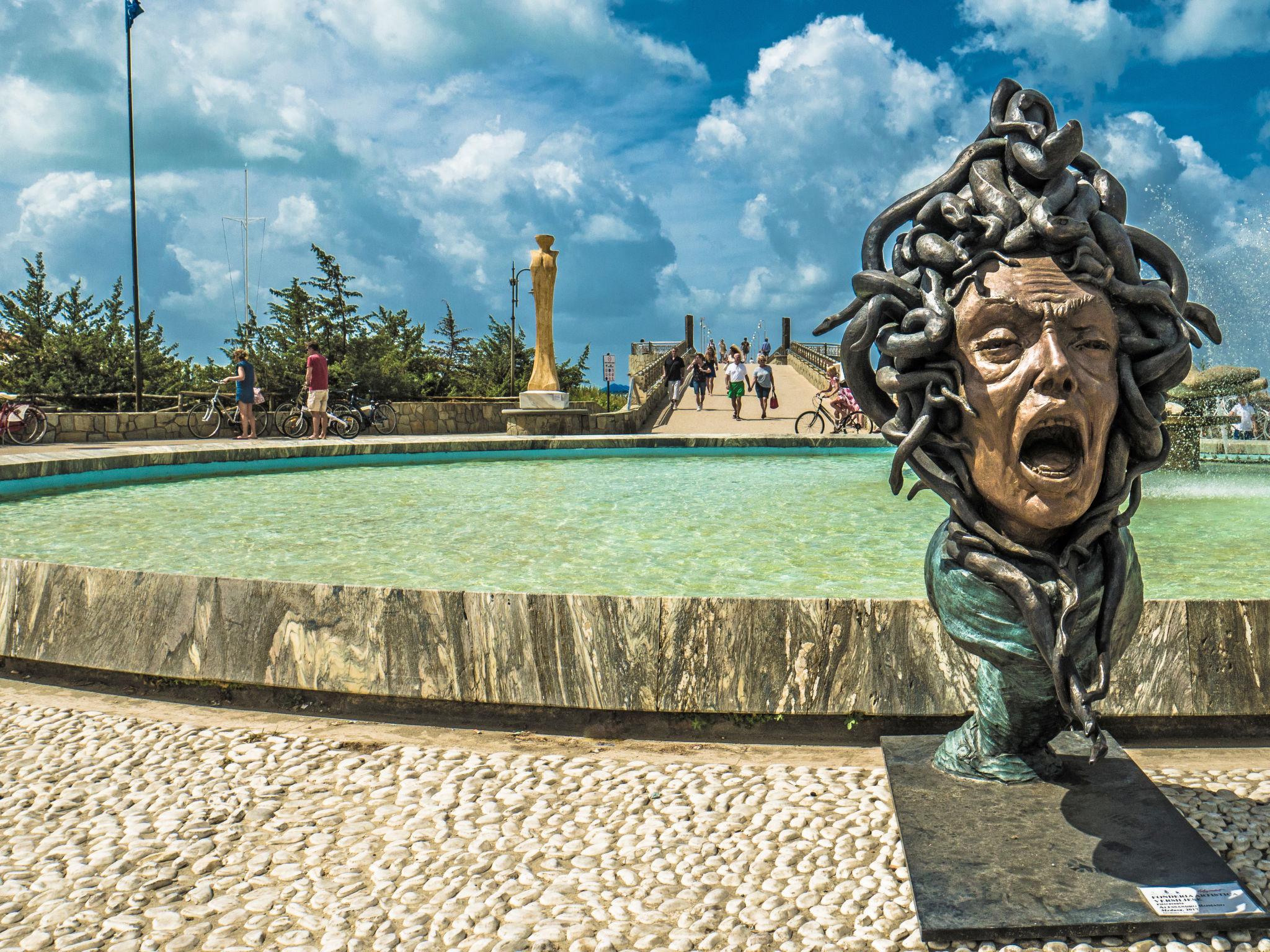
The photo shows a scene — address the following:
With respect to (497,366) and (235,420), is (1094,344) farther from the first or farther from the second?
(497,366)

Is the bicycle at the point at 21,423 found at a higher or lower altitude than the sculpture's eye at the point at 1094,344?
lower

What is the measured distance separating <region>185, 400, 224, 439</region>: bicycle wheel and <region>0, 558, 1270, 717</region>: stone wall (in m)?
16.2

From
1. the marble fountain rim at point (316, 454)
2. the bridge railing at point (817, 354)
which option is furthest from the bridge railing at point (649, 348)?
the marble fountain rim at point (316, 454)

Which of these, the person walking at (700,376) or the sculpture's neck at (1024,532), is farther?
the person walking at (700,376)

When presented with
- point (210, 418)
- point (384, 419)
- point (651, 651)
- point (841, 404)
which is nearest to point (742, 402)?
point (841, 404)

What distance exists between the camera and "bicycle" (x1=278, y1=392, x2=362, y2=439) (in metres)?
18.6

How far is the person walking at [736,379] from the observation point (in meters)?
21.8

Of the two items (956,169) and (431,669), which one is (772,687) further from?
(956,169)

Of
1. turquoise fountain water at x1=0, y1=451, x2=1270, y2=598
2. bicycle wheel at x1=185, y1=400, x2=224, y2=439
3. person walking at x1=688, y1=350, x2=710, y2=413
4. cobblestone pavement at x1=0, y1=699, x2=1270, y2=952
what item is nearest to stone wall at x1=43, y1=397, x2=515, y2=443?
bicycle wheel at x1=185, y1=400, x2=224, y2=439

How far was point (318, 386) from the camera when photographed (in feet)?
54.5

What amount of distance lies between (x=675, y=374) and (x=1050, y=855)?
21881mm

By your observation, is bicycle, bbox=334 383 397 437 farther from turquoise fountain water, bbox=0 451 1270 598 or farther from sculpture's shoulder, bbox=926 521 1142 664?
sculpture's shoulder, bbox=926 521 1142 664

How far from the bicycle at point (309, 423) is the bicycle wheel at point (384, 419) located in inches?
22.2

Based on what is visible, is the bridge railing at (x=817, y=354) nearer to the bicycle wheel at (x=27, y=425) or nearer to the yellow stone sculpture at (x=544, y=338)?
the yellow stone sculpture at (x=544, y=338)
